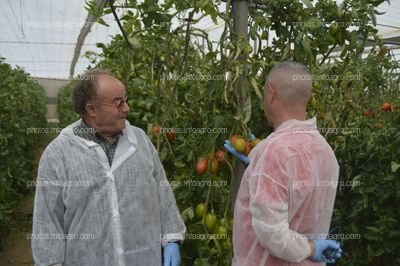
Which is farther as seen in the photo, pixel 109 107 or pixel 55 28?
pixel 55 28

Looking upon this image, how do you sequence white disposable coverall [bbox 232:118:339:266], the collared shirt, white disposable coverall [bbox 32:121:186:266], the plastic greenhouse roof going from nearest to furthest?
1. white disposable coverall [bbox 232:118:339:266]
2. white disposable coverall [bbox 32:121:186:266]
3. the collared shirt
4. the plastic greenhouse roof

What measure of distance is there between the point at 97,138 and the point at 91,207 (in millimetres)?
250

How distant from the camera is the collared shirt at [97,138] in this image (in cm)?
157

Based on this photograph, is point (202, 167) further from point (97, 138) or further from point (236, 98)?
point (97, 138)

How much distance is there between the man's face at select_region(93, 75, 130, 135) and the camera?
1539 mm

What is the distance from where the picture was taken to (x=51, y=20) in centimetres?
637

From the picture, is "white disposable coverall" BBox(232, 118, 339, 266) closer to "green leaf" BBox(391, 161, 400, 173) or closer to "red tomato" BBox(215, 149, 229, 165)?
"red tomato" BBox(215, 149, 229, 165)

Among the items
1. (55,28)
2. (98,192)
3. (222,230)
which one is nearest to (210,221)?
(222,230)

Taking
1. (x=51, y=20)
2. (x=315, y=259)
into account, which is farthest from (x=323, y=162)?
(x=51, y=20)

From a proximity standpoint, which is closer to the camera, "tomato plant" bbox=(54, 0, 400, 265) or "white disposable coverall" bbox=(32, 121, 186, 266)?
"white disposable coverall" bbox=(32, 121, 186, 266)

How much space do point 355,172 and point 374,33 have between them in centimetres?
115

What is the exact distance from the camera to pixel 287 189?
1.23 meters

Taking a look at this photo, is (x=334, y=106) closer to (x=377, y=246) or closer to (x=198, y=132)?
(x=377, y=246)

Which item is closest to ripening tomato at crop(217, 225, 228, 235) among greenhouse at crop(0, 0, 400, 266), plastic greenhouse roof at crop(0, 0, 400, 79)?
greenhouse at crop(0, 0, 400, 266)
